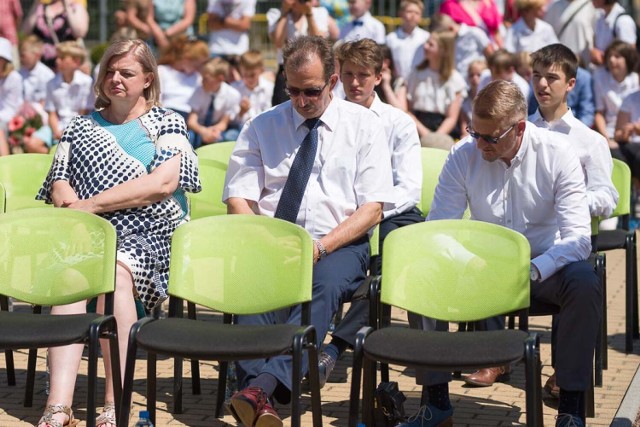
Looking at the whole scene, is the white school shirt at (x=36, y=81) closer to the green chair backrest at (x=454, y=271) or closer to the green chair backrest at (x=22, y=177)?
the green chair backrest at (x=22, y=177)

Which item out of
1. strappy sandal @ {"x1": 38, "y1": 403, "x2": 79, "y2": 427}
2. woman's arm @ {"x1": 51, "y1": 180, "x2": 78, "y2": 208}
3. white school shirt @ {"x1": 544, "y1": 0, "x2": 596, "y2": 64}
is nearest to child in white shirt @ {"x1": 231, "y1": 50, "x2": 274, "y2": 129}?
white school shirt @ {"x1": 544, "y1": 0, "x2": 596, "y2": 64}

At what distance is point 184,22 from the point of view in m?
13.0

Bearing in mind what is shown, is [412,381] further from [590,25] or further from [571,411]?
[590,25]

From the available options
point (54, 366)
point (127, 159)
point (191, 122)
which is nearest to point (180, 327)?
point (54, 366)

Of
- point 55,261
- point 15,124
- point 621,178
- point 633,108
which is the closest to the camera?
point 55,261

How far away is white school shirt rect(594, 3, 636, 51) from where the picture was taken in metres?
11.6

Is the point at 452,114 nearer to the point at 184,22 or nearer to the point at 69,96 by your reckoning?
the point at 184,22

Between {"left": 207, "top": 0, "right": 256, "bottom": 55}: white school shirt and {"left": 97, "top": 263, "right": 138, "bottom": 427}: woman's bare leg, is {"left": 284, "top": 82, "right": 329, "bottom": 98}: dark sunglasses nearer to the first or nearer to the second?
{"left": 97, "top": 263, "right": 138, "bottom": 427}: woman's bare leg

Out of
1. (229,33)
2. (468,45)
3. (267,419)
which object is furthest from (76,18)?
(267,419)

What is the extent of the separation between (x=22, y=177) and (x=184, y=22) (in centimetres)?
617

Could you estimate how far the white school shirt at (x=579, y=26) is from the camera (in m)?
11.7

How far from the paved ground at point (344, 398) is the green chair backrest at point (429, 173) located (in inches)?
40.2

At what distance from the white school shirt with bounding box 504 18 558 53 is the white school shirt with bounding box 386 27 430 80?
32.9 inches

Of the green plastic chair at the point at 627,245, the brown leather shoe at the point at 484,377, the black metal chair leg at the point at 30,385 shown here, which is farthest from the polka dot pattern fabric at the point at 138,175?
the green plastic chair at the point at 627,245
